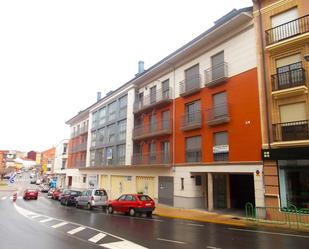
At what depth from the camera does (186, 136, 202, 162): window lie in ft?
83.7

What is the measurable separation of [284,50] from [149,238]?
14.3 meters

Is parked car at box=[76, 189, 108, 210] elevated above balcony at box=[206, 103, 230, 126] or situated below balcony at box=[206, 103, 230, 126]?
below

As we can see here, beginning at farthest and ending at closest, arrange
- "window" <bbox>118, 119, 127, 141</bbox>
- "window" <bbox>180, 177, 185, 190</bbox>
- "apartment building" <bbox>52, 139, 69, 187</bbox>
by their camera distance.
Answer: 1. "apartment building" <bbox>52, 139, 69, 187</bbox>
2. "window" <bbox>118, 119, 127, 141</bbox>
3. "window" <bbox>180, 177, 185, 190</bbox>

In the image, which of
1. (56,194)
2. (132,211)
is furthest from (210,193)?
(56,194)

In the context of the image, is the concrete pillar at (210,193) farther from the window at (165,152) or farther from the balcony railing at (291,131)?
the balcony railing at (291,131)

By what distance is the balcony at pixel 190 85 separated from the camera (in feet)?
85.9

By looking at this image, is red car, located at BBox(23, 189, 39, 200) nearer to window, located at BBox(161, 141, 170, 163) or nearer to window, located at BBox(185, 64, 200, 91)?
window, located at BBox(161, 141, 170, 163)

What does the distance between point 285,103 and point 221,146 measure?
5.91 metres

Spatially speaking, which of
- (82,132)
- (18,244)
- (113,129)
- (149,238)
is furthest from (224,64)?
(82,132)

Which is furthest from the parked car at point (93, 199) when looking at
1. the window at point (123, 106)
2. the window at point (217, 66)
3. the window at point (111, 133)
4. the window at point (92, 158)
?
→ the window at point (92, 158)

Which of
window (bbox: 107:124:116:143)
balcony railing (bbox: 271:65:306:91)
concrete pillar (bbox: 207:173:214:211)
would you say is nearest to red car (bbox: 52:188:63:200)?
window (bbox: 107:124:116:143)

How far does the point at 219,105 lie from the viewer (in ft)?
78.6

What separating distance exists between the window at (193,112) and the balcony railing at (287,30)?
26.9 ft

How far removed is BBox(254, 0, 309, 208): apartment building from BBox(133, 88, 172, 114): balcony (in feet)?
36.4
